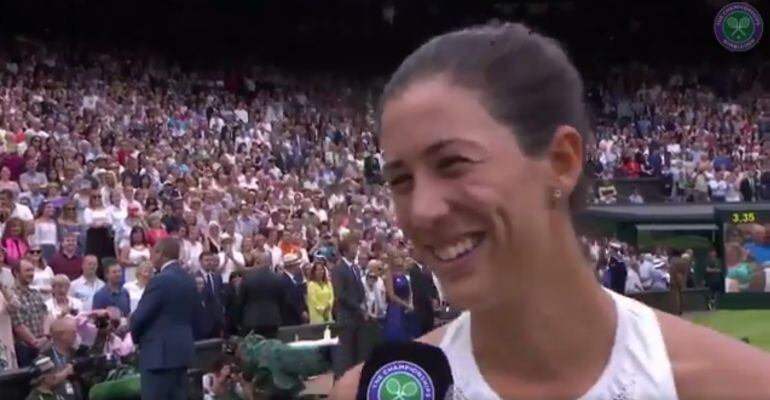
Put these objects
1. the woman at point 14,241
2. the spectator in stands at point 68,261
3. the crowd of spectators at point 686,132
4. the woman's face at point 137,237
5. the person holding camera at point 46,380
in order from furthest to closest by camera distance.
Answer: the crowd of spectators at point 686,132, the woman's face at point 137,237, the spectator in stands at point 68,261, the woman at point 14,241, the person holding camera at point 46,380

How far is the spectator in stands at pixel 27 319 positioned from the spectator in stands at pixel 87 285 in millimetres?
869

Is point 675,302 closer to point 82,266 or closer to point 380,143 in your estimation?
point 82,266

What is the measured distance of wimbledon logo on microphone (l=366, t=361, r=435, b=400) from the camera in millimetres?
1663

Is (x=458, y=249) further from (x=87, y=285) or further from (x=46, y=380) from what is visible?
(x=87, y=285)

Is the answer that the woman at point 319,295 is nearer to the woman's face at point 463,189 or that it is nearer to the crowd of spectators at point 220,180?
the crowd of spectators at point 220,180

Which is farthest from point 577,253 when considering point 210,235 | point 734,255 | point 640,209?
point 640,209

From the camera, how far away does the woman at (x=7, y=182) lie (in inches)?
485

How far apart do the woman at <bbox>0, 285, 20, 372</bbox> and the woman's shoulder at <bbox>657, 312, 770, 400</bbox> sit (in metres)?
7.13

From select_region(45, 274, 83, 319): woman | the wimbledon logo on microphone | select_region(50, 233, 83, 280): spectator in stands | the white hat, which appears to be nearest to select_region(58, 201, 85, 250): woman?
select_region(50, 233, 83, 280): spectator in stands

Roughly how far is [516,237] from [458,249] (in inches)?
3.4

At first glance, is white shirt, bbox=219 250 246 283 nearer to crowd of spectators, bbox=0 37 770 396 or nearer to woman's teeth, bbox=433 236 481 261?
crowd of spectators, bbox=0 37 770 396

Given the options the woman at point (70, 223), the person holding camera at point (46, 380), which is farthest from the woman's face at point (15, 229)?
the person holding camera at point (46, 380)

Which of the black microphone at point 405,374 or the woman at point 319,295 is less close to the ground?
the black microphone at point 405,374

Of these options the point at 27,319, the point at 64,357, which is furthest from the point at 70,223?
the point at 64,357
